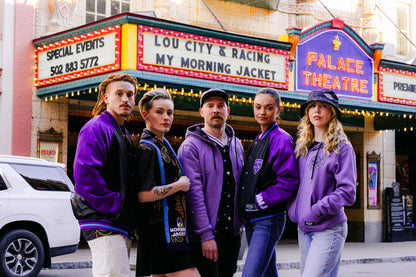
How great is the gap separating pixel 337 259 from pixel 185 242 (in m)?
1.22

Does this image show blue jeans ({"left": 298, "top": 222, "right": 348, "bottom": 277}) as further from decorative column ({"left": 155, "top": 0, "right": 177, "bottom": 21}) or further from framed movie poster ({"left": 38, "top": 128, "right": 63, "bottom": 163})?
decorative column ({"left": 155, "top": 0, "right": 177, "bottom": 21})

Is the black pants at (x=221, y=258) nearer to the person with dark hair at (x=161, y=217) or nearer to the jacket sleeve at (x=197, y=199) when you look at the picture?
the jacket sleeve at (x=197, y=199)

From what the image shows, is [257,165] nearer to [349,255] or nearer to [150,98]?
[150,98]

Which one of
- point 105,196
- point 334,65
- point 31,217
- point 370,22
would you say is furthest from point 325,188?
point 370,22

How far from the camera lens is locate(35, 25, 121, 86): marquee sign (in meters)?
12.1

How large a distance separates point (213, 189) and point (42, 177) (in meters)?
5.87

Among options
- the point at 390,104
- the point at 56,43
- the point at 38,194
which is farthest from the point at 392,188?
the point at 38,194

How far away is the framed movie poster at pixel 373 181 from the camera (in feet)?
64.9

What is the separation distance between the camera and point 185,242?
4547 mm

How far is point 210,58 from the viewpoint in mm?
13109

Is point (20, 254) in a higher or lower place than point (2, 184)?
lower

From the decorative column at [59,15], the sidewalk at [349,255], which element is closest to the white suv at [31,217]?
the sidewalk at [349,255]

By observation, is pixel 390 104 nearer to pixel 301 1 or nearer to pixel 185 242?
pixel 301 1

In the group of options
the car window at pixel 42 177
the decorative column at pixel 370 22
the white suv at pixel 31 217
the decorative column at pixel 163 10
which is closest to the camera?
the white suv at pixel 31 217
